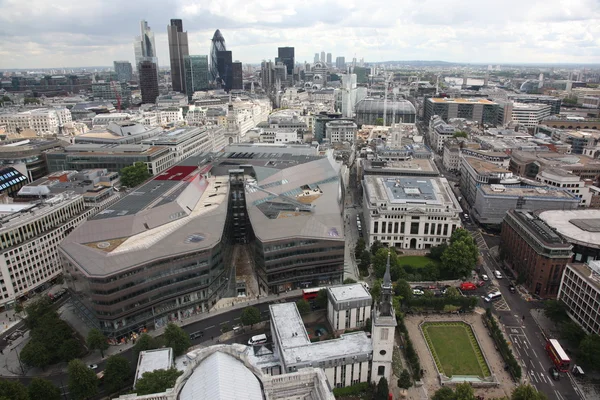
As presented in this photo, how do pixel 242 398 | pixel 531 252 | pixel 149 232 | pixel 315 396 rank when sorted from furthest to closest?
1. pixel 531 252
2. pixel 149 232
3. pixel 315 396
4. pixel 242 398

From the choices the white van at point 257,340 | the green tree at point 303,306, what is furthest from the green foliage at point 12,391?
the green tree at point 303,306

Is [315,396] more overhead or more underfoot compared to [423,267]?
more overhead

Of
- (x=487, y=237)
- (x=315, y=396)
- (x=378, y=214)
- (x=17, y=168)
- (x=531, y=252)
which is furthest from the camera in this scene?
(x=17, y=168)

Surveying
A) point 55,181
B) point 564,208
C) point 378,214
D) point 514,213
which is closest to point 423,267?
point 378,214

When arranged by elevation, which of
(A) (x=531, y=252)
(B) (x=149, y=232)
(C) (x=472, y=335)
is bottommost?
(C) (x=472, y=335)

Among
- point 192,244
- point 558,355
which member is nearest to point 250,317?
point 192,244

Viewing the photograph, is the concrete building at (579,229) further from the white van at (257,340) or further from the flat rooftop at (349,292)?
the white van at (257,340)

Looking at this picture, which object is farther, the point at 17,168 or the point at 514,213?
the point at 17,168

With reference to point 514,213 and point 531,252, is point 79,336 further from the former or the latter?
point 514,213
